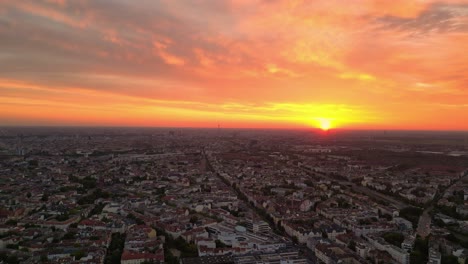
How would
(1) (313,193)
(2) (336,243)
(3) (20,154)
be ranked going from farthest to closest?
1. (3) (20,154)
2. (1) (313,193)
3. (2) (336,243)

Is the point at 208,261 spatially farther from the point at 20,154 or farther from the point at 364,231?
the point at 20,154

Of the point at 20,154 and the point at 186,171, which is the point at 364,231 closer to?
the point at 186,171

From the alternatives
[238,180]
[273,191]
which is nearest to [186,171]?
[238,180]

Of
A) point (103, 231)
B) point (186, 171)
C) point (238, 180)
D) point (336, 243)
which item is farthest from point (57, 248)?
point (186, 171)

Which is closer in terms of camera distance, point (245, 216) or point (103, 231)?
point (103, 231)

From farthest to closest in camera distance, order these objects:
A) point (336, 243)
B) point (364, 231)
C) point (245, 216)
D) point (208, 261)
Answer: point (245, 216), point (364, 231), point (336, 243), point (208, 261)

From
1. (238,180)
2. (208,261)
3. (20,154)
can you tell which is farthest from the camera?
(20,154)

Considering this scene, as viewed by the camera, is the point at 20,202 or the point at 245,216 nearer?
the point at 245,216

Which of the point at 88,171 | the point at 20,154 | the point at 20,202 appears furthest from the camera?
the point at 20,154
